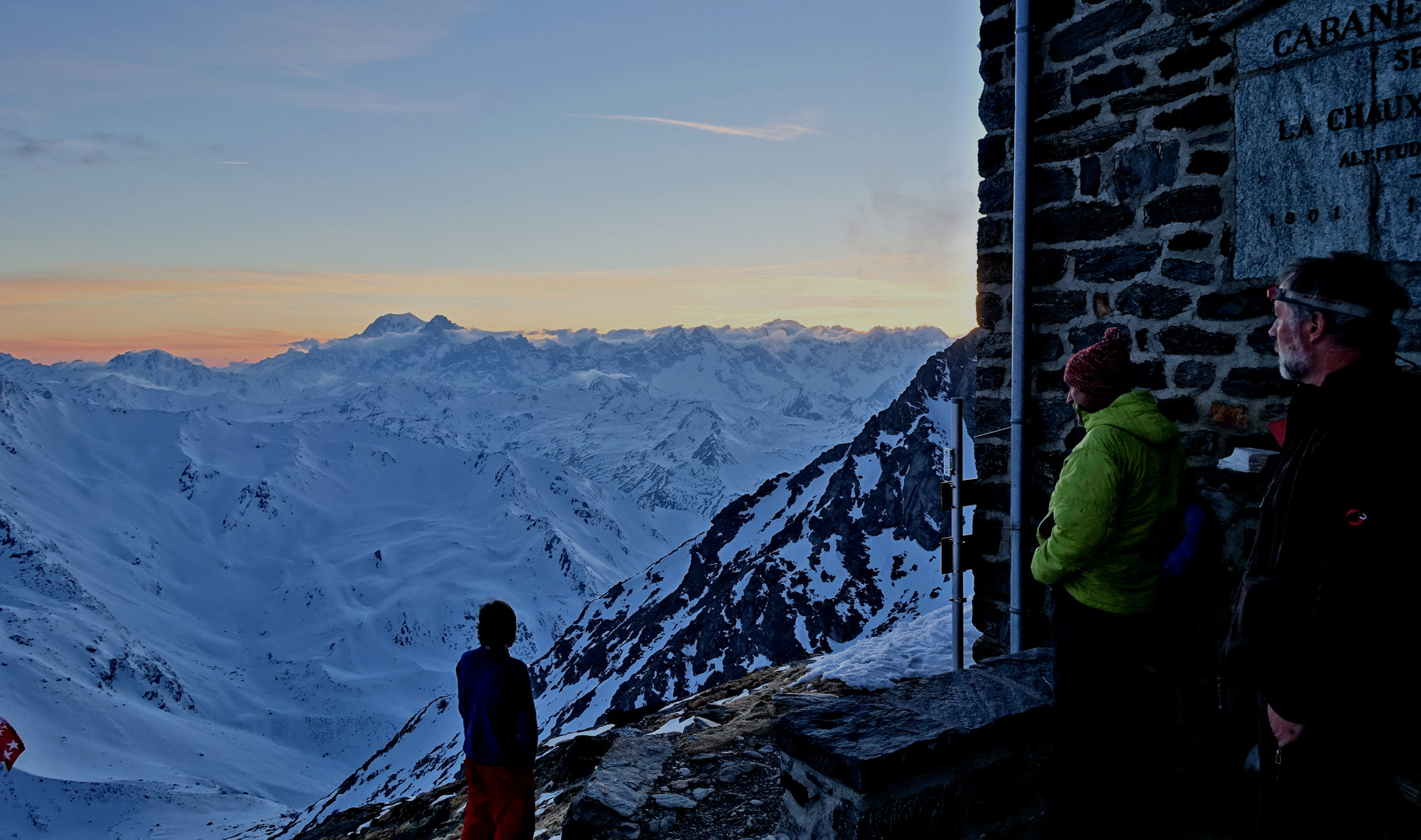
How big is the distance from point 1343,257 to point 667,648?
91647 millimetres

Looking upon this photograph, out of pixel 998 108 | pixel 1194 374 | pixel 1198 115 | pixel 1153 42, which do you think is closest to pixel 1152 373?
pixel 1194 374

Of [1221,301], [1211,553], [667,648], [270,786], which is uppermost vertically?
[1221,301]

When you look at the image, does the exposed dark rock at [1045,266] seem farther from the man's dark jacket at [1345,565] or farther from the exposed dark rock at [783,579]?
the exposed dark rock at [783,579]

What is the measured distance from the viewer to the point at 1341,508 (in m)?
2.53

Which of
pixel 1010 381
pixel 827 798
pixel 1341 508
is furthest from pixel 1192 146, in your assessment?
pixel 827 798

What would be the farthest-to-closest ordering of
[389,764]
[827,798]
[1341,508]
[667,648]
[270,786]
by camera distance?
[270,786]
[389,764]
[667,648]
[827,798]
[1341,508]

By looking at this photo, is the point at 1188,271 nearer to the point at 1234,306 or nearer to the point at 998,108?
the point at 1234,306

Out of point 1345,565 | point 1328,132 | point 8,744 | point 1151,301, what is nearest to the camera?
point 1345,565

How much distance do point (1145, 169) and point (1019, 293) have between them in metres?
1.00

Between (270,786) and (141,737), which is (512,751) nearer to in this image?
(270,786)

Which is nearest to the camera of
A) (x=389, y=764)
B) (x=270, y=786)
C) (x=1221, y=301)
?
(x=1221, y=301)

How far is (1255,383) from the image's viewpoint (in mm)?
4574

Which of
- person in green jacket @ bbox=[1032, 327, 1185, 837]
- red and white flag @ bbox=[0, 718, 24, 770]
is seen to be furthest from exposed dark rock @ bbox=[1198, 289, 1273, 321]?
red and white flag @ bbox=[0, 718, 24, 770]

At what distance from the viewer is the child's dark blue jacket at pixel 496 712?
561cm
